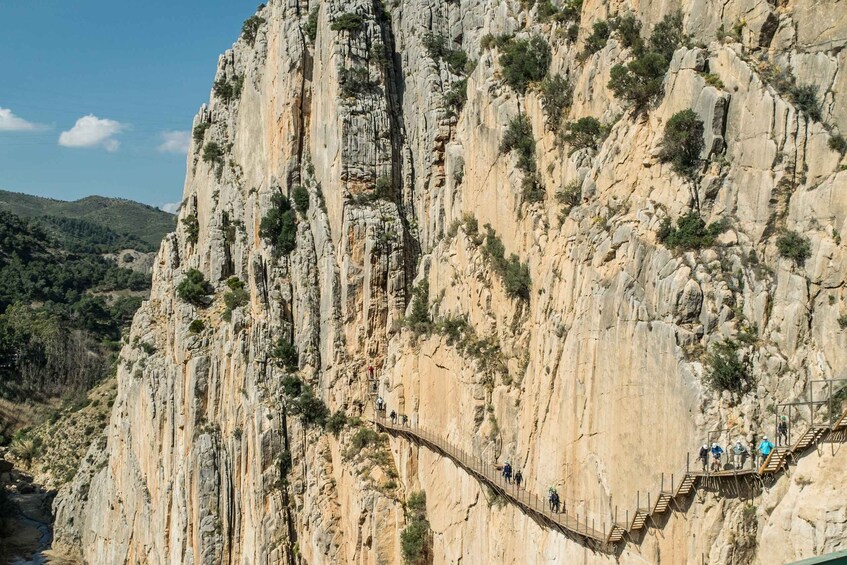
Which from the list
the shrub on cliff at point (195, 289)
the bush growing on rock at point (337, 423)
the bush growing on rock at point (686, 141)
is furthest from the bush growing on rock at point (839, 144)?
the shrub on cliff at point (195, 289)

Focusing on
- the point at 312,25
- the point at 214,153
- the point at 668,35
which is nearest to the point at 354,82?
the point at 312,25

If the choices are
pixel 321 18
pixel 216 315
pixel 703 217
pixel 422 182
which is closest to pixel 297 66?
pixel 321 18

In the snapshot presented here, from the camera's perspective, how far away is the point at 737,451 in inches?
794

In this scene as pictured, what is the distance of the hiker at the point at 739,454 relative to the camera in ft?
66.0

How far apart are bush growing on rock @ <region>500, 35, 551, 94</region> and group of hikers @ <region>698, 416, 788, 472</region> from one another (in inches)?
681

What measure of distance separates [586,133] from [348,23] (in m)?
23.5

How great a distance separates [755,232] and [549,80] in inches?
480

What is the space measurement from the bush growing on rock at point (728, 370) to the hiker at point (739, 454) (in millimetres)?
1504

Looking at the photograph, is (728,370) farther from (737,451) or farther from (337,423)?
(337,423)

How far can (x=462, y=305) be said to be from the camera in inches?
1412

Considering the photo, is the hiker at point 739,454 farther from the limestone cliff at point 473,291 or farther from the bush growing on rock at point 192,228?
the bush growing on rock at point 192,228

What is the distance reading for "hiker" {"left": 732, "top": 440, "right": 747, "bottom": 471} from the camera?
2012 centimetres

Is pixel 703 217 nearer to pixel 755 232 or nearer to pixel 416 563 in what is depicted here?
pixel 755 232

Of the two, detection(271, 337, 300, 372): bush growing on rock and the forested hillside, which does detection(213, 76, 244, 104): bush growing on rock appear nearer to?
detection(271, 337, 300, 372): bush growing on rock
